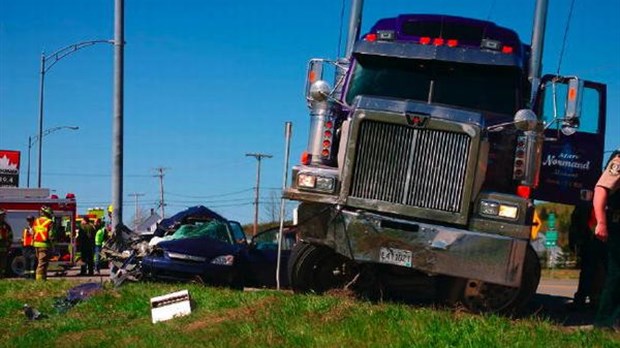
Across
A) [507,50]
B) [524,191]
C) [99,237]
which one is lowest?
[99,237]

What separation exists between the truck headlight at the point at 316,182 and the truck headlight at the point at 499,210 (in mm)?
1657

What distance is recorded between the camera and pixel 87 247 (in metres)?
26.7

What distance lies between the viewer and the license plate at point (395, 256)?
912 centimetres

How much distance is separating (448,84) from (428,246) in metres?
2.47

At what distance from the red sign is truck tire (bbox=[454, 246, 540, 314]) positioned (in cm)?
3655

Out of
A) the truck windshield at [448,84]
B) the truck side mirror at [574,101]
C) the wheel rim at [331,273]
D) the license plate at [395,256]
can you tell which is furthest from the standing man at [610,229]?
the wheel rim at [331,273]

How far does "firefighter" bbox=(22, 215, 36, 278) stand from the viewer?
22.4 m

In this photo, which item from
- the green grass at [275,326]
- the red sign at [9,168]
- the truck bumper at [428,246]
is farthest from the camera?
the red sign at [9,168]

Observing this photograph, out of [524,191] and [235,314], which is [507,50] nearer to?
[524,191]

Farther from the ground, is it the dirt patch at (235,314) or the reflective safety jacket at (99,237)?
the dirt patch at (235,314)

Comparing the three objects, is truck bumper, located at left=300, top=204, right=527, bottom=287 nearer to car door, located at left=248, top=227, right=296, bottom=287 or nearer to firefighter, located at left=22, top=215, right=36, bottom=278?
car door, located at left=248, top=227, right=296, bottom=287

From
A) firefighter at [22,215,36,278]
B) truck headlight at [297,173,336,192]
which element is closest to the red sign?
firefighter at [22,215,36,278]

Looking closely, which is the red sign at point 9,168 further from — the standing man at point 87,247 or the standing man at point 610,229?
the standing man at point 610,229

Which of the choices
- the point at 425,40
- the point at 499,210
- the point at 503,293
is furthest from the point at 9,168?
the point at 499,210
